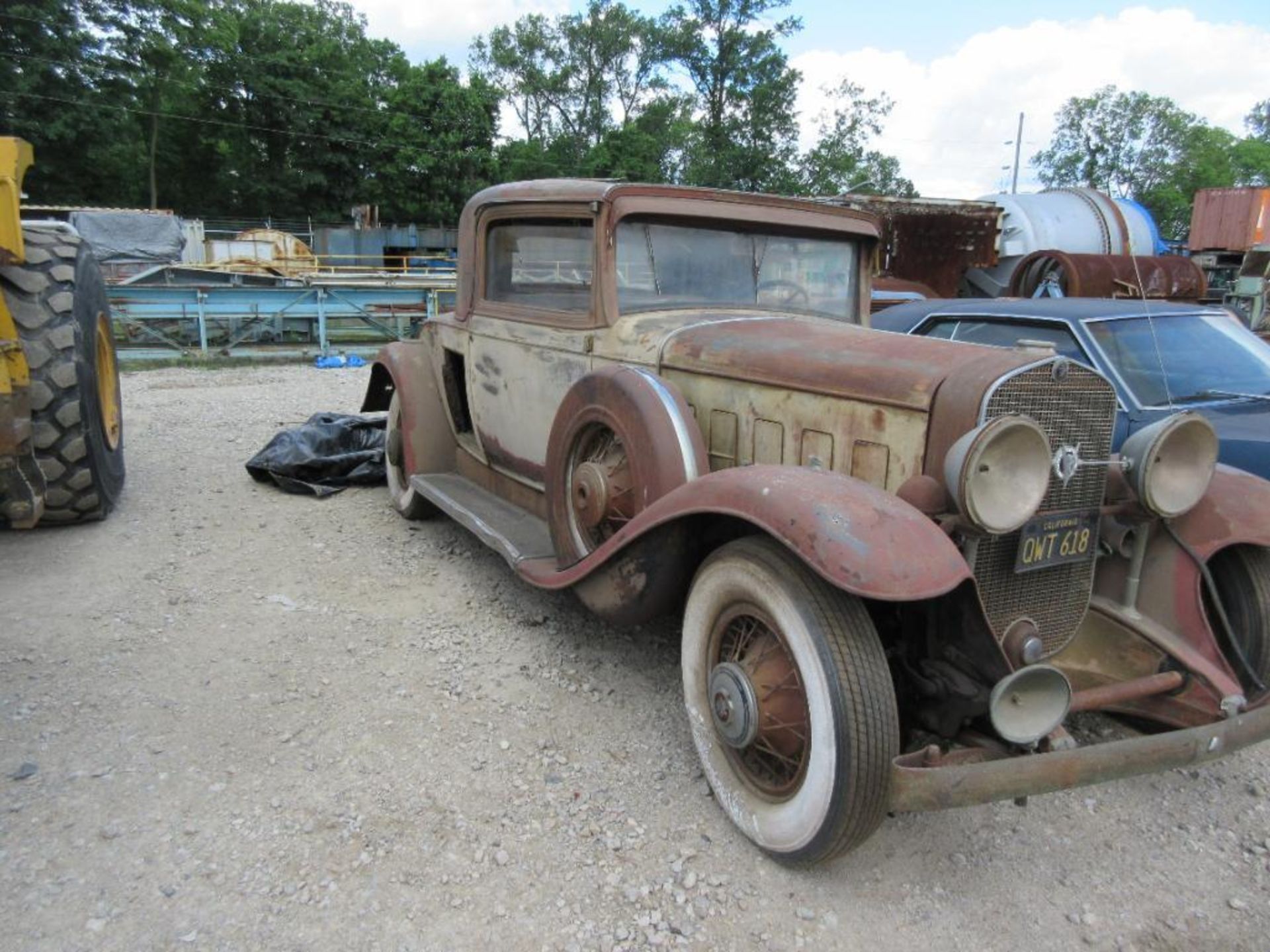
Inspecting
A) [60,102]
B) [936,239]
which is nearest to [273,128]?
[60,102]

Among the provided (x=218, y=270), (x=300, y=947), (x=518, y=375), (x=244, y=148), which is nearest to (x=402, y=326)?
(x=218, y=270)

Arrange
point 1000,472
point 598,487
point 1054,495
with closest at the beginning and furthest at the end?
1. point 1000,472
2. point 1054,495
3. point 598,487

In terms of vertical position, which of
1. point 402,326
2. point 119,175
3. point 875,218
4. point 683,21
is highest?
point 683,21

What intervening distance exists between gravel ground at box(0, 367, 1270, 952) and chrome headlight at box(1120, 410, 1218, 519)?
0.96 m

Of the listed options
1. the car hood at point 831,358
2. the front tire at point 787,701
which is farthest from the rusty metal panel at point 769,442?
the front tire at point 787,701

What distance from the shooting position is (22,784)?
99.3 inches

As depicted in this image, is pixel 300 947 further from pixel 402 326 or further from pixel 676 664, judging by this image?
pixel 402 326

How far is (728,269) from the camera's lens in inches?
145

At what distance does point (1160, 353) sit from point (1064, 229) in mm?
8594

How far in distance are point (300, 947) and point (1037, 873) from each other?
192cm

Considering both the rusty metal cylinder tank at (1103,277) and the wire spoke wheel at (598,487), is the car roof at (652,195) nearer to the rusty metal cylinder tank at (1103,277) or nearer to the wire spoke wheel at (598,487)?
the wire spoke wheel at (598,487)

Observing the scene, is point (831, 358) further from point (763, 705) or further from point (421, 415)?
point (421, 415)

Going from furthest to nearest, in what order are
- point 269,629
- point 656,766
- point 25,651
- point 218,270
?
point 218,270
point 269,629
point 25,651
point 656,766

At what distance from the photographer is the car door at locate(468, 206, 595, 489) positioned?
364 centimetres
